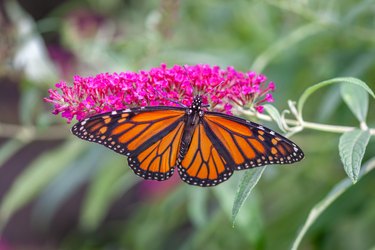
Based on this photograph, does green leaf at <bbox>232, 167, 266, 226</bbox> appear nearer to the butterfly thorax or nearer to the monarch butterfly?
the monarch butterfly

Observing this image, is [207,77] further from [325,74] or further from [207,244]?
[207,244]

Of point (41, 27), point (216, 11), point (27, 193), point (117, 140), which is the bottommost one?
point (117, 140)

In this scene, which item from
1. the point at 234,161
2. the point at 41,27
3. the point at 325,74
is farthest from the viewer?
the point at 41,27

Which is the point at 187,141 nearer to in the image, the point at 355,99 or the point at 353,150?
the point at 353,150

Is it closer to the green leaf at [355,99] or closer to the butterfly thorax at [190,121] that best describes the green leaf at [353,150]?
the green leaf at [355,99]

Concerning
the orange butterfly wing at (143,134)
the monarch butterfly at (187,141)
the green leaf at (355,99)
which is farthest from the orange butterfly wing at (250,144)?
the green leaf at (355,99)

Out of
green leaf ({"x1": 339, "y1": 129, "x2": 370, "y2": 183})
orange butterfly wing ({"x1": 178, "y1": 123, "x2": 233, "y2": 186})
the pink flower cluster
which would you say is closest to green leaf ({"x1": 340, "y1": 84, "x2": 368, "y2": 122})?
green leaf ({"x1": 339, "y1": 129, "x2": 370, "y2": 183})

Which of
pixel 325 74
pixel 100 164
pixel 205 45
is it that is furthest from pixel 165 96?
pixel 205 45
